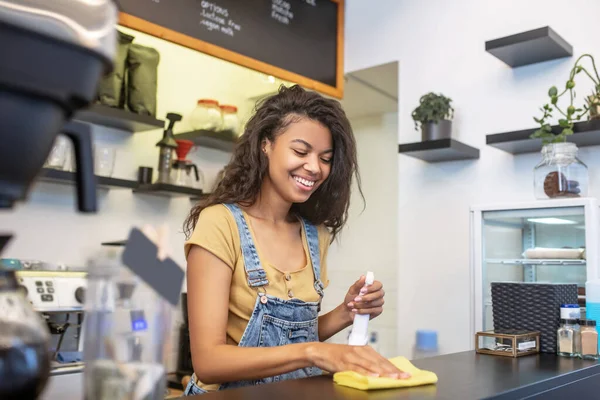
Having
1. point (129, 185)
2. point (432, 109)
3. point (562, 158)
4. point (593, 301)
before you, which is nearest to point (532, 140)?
point (562, 158)

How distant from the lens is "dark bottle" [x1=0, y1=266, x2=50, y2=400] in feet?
1.77

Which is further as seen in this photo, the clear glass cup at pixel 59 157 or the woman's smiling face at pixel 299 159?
the clear glass cup at pixel 59 157

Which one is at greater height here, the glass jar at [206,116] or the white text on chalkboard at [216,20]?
the white text on chalkboard at [216,20]

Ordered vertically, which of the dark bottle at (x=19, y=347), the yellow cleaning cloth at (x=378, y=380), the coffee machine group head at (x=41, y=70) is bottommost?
the yellow cleaning cloth at (x=378, y=380)

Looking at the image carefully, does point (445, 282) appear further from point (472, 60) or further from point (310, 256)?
point (310, 256)

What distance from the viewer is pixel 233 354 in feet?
4.32

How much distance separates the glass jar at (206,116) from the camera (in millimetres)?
3256

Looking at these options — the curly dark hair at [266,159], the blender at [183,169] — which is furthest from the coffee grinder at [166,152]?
the curly dark hair at [266,159]

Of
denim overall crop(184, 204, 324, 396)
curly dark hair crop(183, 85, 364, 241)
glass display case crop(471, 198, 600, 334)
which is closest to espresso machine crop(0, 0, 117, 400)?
denim overall crop(184, 204, 324, 396)

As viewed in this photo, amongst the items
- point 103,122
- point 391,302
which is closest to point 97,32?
point 103,122

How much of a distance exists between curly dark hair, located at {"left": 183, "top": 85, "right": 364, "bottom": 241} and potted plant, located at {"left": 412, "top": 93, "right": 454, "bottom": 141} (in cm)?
131

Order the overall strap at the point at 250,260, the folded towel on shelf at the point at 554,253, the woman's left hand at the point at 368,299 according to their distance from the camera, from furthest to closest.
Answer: the folded towel on shelf at the point at 554,253 → the overall strap at the point at 250,260 → the woman's left hand at the point at 368,299

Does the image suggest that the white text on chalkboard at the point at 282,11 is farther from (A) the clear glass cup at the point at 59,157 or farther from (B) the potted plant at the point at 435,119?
(A) the clear glass cup at the point at 59,157

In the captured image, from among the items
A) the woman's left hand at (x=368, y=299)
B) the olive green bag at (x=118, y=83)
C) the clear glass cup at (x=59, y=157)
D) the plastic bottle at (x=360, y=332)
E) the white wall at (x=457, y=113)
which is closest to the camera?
the plastic bottle at (x=360, y=332)
